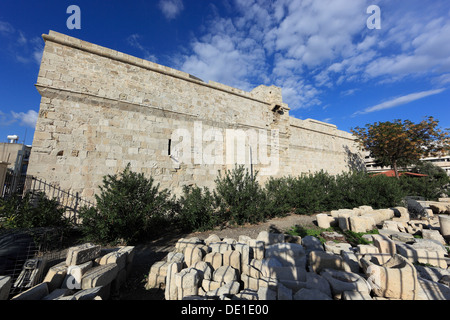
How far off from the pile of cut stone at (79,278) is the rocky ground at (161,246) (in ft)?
0.86

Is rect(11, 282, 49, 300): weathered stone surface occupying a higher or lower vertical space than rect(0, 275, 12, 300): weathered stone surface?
lower

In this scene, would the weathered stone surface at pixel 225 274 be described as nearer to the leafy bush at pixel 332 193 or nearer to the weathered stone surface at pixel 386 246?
the weathered stone surface at pixel 386 246

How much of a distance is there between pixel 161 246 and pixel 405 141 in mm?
16068

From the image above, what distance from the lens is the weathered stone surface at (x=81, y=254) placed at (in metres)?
2.61

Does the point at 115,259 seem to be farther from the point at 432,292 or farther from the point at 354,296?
the point at 432,292

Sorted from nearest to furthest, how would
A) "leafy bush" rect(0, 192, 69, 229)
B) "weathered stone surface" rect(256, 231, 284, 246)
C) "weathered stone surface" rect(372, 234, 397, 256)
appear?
"weathered stone surface" rect(372, 234, 397, 256) → "weathered stone surface" rect(256, 231, 284, 246) → "leafy bush" rect(0, 192, 69, 229)

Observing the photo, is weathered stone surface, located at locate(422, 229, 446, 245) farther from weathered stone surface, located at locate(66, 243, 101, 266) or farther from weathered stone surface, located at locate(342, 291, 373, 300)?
weathered stone surface, located at locate(66, 243, 101, 266)

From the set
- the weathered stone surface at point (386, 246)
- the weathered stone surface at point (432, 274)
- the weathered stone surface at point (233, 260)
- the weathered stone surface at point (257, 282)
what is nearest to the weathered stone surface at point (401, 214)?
the weathered stone surface at point (386, 246)

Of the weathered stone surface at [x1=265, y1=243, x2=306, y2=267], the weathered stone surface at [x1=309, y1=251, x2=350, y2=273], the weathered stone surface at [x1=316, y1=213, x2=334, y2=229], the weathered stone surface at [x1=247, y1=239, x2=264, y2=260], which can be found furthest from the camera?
the weathered stone surface at [x1=316, y1=213, x2=334, y2=229]

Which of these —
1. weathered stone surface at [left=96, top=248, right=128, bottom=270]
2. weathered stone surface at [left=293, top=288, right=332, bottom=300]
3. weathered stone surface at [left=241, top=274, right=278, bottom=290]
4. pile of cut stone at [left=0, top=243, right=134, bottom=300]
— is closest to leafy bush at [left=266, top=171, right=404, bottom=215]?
weathered stone surface at [left=241, top=274, right=278, bottom=290]

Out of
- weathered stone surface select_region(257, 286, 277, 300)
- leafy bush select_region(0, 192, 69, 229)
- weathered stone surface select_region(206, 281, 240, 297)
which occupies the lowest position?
weathered stone surface select_region(206, 281, 240, 297)

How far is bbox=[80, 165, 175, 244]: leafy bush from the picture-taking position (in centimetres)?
447

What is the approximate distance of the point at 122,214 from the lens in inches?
185

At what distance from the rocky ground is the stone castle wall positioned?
2555 millimetres
